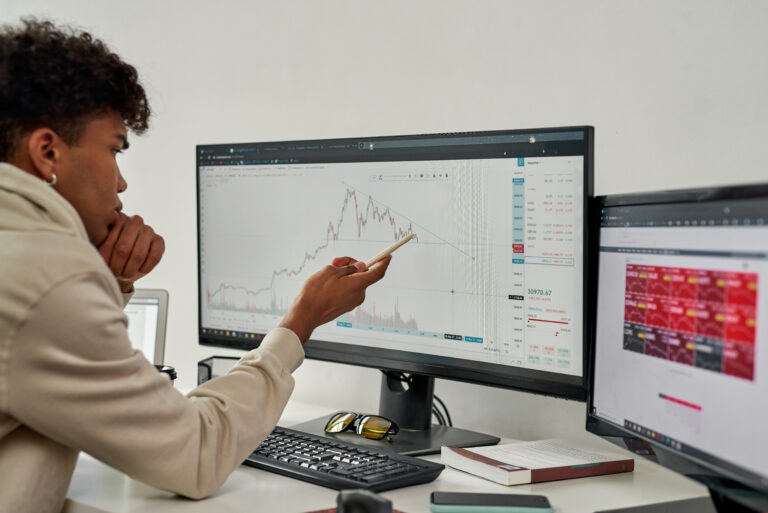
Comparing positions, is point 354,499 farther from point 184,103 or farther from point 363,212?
point 184,103

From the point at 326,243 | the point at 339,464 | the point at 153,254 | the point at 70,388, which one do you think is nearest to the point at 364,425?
the point at 339,464

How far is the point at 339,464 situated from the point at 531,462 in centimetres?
27

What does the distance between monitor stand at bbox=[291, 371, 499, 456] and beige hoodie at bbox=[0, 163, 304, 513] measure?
13.9 inches

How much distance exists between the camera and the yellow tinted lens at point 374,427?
4.24ft

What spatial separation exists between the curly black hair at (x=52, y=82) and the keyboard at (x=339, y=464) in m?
0.52

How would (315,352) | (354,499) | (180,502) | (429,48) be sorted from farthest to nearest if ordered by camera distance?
(429,48), (315,352), (180,502), (354,499)

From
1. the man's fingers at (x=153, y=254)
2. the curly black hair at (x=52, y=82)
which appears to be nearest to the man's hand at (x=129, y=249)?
the man's fingers at (x=153, y=254)

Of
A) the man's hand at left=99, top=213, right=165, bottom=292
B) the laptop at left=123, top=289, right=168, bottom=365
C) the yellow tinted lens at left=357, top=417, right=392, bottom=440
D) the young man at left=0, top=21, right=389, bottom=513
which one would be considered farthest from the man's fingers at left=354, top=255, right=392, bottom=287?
the laptop at left=123, top=289, right=168, bottom=365

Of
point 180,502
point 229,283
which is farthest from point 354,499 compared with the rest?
point 229,283

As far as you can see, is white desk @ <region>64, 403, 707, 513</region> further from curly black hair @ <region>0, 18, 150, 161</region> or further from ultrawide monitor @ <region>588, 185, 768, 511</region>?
curly black hair @ <region>0, 18, 150, 161</region>

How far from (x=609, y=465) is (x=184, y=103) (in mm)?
1437

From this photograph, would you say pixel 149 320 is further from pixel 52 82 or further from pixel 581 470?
pixel 581 470

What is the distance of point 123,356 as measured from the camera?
903 millimetres

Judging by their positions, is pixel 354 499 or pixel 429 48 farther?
pixel 429 48
